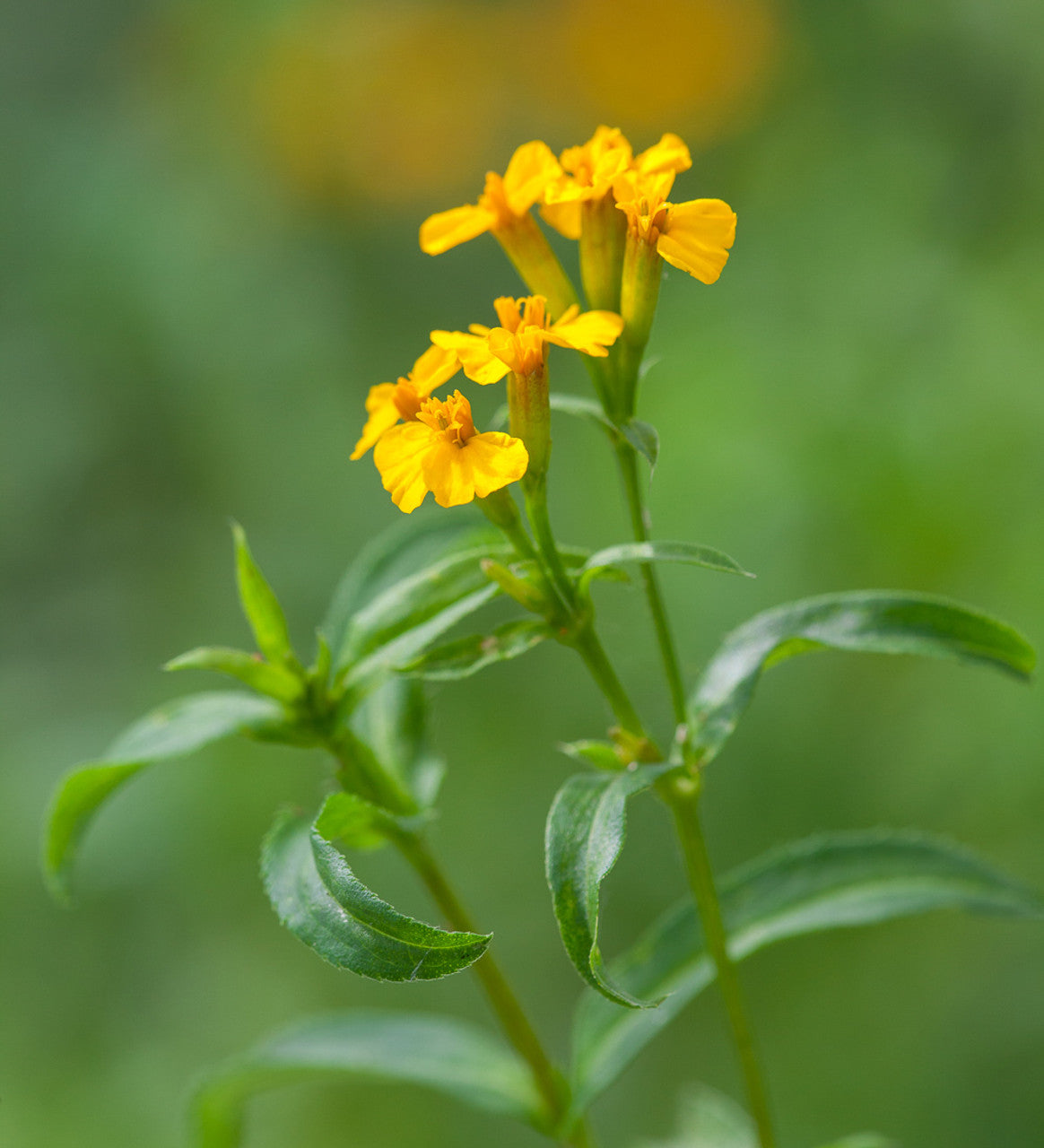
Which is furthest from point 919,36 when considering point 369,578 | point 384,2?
point 369,578

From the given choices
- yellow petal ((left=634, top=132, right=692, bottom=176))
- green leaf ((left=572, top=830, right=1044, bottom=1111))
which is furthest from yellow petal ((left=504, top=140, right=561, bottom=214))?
green leaf ((left=572, top=830, right=1044, bottom=1111))

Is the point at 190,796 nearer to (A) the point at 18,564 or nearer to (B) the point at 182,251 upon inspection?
(A) the point at 18,564

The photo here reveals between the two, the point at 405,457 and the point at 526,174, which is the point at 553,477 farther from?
the point at 405,457

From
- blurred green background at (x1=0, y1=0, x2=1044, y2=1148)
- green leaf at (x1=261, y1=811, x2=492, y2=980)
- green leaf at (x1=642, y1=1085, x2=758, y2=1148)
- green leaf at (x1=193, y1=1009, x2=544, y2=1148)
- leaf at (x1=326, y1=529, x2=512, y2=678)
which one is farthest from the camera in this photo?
blurred green background at (x1=0, y1=0, x2=1044, y2=1148)

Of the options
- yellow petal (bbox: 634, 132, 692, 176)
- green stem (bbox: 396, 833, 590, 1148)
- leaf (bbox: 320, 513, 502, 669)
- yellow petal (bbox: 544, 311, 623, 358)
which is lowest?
green stem (bbox: 396, 833, 590, 1148)

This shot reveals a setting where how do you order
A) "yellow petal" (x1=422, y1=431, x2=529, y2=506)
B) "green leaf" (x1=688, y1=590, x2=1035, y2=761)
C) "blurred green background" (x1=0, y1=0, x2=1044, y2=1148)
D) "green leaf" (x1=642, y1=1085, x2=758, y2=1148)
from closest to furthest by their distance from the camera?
"yellow petal" (x1=422, y1=431, x2=529, y2=506) → "green leaf" (x1=688, y1=590, x2=1035, y2=761) → "green leaf" (x1=642, y1=1085, x2=758, y2=1148) → "blurred green background" (x1=0, y1=0, x2=1044, y2=1148)

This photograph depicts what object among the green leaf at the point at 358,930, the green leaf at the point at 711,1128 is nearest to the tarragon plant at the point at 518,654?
the green leaf at the point at 358,930

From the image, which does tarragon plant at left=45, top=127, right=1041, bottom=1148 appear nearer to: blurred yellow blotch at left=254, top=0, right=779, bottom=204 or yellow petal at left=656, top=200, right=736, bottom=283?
yellow petal at left=656, top=200, right=736, bottom=283
